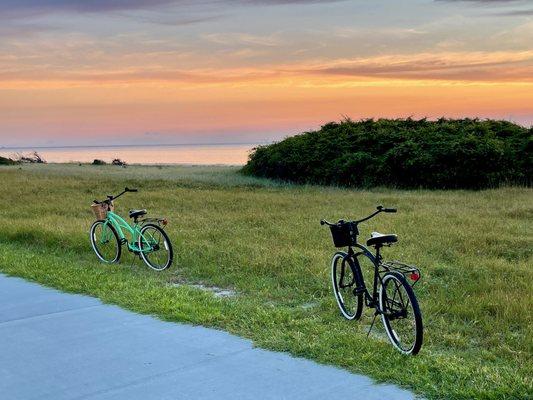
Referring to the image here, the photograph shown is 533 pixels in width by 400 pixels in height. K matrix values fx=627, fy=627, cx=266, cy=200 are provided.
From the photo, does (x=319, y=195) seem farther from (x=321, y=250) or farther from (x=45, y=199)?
(x=321, y=250)

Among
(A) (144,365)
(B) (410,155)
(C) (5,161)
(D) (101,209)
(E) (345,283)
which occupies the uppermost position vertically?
(C) (5,161)

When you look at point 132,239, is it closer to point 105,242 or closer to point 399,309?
point 105,242

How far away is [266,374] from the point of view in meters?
4.65

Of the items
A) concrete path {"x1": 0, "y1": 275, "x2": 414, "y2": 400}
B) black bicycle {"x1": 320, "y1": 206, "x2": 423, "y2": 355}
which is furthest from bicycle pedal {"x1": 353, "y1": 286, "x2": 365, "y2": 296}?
concrete path {"x1": 0, "y1": 275, "x2": 414, "y2": 400}

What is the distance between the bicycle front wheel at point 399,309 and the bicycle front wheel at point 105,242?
200 inches

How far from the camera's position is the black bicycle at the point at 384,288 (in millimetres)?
5031

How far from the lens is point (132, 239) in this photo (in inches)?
365

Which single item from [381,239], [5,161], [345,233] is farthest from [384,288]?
[5,161]

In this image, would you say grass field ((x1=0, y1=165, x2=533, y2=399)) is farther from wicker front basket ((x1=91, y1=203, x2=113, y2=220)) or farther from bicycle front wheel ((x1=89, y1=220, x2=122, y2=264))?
wicker front basket ((x1=91, y1=203, x2=113, y2=220))

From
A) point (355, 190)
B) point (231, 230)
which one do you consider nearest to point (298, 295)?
point (231, 230)

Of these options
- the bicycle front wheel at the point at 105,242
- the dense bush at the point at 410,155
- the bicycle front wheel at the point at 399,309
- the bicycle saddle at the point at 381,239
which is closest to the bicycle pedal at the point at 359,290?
the bicycle front wheel at the point at 399,309

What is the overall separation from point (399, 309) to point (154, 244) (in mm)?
4471

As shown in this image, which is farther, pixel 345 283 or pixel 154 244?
pixel 154 244

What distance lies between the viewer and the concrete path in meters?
4.37
